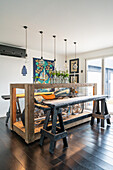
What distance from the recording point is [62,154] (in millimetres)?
1861

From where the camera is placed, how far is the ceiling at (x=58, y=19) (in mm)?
1931

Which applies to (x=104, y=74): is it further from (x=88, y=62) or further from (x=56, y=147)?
(x=56, y=147)

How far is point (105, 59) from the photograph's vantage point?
4.55m

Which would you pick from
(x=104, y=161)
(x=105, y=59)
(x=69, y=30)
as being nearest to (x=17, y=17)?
(x=69, y=30)

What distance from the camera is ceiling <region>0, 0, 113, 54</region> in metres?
1.93

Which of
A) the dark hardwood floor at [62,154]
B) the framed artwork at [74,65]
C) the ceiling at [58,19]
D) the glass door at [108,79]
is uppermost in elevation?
the ceiling at [58,19]

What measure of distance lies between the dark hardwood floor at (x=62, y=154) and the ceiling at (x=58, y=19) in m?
2.38

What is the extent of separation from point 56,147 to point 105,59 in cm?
372

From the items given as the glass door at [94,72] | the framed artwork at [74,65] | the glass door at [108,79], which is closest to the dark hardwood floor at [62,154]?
the glass door at [108,79]

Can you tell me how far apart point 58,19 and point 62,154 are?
2.47 meters

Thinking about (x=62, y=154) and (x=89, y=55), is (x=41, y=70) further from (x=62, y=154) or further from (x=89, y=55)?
(x=62, y=154)

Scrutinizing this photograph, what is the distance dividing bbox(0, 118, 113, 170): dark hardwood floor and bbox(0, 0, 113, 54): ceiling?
7.80ft

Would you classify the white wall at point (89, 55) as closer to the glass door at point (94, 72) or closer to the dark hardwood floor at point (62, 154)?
the glass door at point (94, 72)

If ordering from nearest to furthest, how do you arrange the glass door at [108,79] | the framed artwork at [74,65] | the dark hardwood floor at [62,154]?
the dark hardwood floor at [62,154], the glass door at [108,79], the framed artwork at [74,65]
